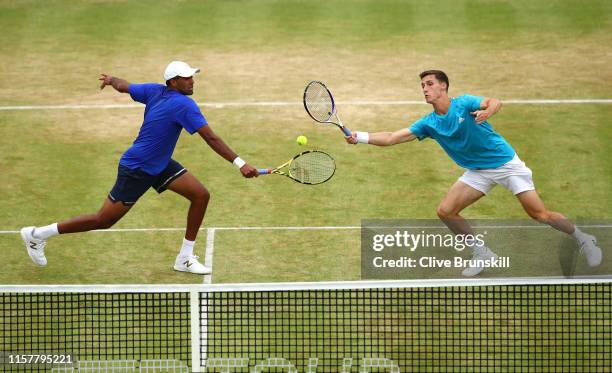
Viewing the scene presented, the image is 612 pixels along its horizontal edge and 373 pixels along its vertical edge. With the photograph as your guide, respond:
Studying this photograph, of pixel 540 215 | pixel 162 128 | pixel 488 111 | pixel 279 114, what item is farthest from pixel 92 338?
pixel 279 114

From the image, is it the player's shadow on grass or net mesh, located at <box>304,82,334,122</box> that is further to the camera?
net mesh, located at <box>304,82,334,122</box>

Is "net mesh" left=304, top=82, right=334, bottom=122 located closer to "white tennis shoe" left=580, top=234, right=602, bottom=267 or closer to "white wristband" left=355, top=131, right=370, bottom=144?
"white wristband" left=355, top=131, right=370, bottom=144

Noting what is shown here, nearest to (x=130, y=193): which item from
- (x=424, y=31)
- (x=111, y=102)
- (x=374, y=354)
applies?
(x=374, y=354)

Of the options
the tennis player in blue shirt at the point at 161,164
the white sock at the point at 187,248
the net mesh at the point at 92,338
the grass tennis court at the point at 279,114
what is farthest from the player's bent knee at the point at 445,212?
the net mesh at the point at 92,338

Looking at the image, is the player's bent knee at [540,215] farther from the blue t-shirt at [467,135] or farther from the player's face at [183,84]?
the player's face at [183,84]

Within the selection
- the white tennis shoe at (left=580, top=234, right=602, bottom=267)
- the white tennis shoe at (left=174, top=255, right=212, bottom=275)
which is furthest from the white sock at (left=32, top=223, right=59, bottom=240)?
the white tennis shoe at (left=580, top=234, right=602, bottom=267)

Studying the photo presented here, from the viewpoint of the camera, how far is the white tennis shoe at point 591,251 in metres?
10.5

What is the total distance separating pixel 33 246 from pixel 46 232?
22cm

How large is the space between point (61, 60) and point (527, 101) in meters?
7.12

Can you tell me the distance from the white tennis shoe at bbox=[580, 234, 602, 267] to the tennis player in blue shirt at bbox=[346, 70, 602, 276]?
0.04 ft

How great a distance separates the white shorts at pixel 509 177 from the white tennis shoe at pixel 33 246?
13.5 ft

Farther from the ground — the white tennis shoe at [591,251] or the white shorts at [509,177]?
the white shorts at [509,177]

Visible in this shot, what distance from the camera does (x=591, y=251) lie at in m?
10.5

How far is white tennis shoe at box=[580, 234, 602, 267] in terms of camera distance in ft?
34.4
